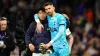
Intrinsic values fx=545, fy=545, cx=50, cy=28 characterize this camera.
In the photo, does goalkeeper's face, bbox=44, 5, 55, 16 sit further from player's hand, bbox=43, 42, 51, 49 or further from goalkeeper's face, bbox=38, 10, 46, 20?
player's hand, bbox=43, 42, 51, 49

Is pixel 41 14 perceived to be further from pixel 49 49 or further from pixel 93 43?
pixel 93 43

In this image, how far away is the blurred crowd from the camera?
17.5 metres

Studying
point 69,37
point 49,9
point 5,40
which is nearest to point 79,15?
point 5,40

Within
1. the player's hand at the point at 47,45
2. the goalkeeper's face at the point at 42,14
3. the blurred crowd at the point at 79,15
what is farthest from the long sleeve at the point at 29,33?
the blurred crowd at the point at 79,15

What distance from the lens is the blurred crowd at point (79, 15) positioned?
17.5 metres

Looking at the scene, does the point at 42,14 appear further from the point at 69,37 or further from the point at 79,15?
the point at 79,15

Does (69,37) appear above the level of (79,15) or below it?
above

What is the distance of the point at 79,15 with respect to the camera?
1969 cm

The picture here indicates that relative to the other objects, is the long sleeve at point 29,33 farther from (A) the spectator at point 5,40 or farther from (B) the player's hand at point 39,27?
(A) the spectator at point 5,40

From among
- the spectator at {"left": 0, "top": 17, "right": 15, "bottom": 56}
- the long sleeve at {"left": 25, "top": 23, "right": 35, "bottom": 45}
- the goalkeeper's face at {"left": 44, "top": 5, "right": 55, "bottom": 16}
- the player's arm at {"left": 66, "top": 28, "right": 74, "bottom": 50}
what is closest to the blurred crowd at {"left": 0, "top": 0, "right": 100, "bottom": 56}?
the spectator at {"left": 0, "top": 17, "right": 15, "bottom": 56}

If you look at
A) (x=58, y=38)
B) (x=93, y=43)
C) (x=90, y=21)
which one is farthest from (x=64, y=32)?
(x=90, y=21)

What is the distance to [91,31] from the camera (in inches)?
725

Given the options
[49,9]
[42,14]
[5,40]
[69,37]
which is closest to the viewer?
[49,9]

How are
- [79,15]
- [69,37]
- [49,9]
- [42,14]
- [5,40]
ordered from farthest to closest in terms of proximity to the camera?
[79,15], [5,40], [69,37], [42,14], [49,9]
